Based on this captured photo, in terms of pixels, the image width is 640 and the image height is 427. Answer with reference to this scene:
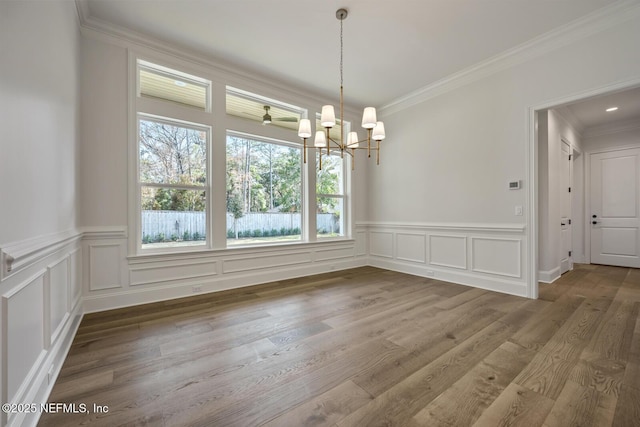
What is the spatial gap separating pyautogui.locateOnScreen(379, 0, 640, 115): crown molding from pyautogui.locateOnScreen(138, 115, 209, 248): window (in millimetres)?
3760

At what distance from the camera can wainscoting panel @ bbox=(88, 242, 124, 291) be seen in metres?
2.97

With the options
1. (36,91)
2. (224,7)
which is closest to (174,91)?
(224,7)

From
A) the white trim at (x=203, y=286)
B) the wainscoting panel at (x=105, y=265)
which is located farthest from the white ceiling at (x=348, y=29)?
the white trim at (x=203, y=286)

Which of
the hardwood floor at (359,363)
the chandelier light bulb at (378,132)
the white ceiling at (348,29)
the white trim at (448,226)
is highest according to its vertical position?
the white ceiling at (348,29)

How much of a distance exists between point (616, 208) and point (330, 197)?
6.00 meters

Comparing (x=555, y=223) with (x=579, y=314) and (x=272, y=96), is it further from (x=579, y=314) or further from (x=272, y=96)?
(x=272, y=96)

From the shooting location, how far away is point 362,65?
3.84m

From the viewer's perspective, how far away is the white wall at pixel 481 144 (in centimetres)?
300

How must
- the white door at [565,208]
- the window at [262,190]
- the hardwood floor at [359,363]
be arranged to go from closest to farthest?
the hardwood floor at [359,363] < the window at [262,190] < the white door at [565,208]

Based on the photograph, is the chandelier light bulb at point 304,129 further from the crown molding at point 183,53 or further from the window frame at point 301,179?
the crown molding at point 183,53

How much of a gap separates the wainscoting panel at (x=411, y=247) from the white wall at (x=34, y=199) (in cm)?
463

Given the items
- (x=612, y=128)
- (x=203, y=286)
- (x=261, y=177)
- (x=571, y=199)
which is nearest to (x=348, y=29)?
(x=261, y=177)

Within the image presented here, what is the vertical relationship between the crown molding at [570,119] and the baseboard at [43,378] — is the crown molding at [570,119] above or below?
above

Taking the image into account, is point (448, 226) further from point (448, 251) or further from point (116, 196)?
point (116, 196)
